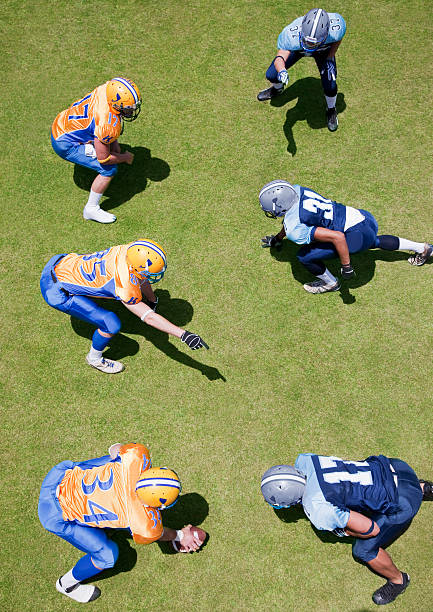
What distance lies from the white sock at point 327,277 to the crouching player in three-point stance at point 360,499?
2.19 m

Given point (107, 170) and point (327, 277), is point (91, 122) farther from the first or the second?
point (327, 277)

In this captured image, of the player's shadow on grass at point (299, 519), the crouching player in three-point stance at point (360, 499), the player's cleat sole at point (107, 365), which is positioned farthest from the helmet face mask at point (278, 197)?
the player's shadow on grass at point (299, 519)

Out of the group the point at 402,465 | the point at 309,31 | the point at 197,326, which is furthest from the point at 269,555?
the point at 309,31

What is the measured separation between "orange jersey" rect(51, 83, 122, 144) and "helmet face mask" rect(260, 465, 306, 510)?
447 centimetres

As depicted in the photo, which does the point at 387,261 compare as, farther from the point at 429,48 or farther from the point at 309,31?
the point at 429,48

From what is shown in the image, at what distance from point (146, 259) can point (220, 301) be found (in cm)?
151

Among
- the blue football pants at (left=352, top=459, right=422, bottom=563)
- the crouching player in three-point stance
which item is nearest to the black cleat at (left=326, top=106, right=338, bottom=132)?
the crouching player in three-point stance

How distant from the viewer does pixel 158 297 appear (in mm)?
6523

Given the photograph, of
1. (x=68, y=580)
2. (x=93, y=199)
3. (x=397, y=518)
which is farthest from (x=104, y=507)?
(x=93, y=199)

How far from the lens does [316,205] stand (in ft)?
18.9

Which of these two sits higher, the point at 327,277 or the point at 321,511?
the point at 327,277

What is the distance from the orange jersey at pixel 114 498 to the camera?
466cm

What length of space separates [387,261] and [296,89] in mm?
3144

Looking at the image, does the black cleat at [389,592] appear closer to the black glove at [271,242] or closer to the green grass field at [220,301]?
the green grass field at [220,301]
